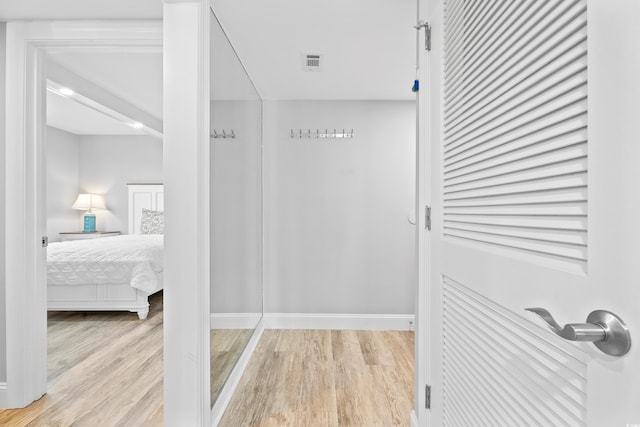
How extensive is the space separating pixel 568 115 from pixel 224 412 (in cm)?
223

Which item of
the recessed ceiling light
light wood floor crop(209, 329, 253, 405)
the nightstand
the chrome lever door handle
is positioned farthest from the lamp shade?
the chrome lever door handle

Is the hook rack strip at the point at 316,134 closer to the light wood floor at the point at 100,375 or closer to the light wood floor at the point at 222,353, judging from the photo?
the light wood floor at the point at 222,353

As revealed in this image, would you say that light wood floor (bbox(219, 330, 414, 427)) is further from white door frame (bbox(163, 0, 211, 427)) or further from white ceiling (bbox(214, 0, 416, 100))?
white ceiling (bbox(214, 0, 416, 100))

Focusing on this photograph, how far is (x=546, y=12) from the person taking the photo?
771mm

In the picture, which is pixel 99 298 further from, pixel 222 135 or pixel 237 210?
pixel 222 135

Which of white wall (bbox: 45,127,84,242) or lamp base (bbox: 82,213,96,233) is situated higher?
white wall (bbox: 45,127,84,242)

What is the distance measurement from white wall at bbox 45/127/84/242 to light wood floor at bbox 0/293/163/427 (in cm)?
292

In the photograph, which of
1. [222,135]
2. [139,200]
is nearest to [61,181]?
[139,200]

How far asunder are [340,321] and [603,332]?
10.7ft

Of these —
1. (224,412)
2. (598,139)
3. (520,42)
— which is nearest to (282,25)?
(520,42)

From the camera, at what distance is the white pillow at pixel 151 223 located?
6293 mm

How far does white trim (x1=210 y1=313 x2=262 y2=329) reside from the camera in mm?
2092

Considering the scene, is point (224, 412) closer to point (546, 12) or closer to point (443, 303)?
point (443, 303)

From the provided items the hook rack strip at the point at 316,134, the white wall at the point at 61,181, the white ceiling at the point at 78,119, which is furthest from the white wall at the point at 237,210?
the white wall at the point at 61,181
